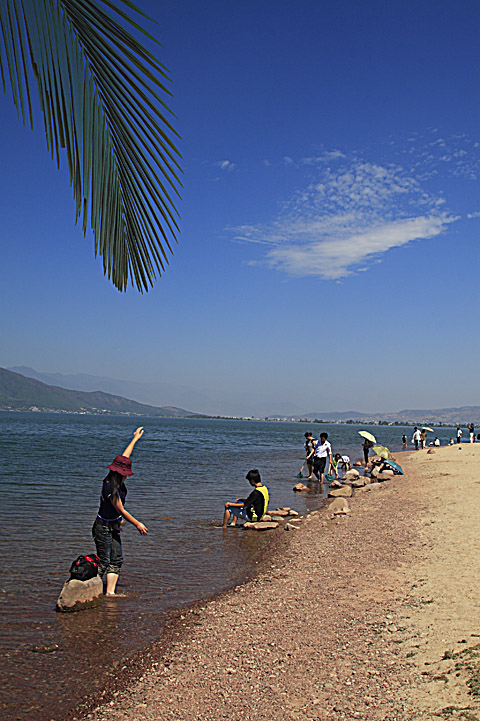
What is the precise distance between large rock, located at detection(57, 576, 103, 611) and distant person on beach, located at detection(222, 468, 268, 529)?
5336 mm

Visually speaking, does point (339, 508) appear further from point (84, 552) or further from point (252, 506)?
point (84, 552)

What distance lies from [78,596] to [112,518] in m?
1.09

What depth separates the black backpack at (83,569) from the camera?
717 centimetres

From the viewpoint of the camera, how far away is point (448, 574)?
7.04 metres

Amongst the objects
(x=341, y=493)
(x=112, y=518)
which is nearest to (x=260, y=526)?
(x=112, y=518)

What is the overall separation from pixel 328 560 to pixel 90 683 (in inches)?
196

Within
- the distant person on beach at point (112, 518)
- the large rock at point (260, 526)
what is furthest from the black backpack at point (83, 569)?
the large rock at point (260, 526)

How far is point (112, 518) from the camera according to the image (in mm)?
7457

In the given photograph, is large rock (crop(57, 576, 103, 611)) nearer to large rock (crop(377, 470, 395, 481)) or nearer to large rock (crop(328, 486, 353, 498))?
large rock (crop(328, 486, 353, 498))

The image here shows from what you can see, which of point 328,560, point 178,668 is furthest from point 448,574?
point 178,668

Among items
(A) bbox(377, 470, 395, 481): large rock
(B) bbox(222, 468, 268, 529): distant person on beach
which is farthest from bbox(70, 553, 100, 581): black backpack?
(A) bbox(377, 470, 395, 481): large rock

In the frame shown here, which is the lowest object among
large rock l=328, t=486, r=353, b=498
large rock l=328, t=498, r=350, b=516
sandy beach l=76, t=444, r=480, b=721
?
large rock l=328, t=486, r=353, b=498

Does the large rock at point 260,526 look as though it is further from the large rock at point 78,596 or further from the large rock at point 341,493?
the large rock at point 341,493

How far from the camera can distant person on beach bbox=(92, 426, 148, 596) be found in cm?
736
